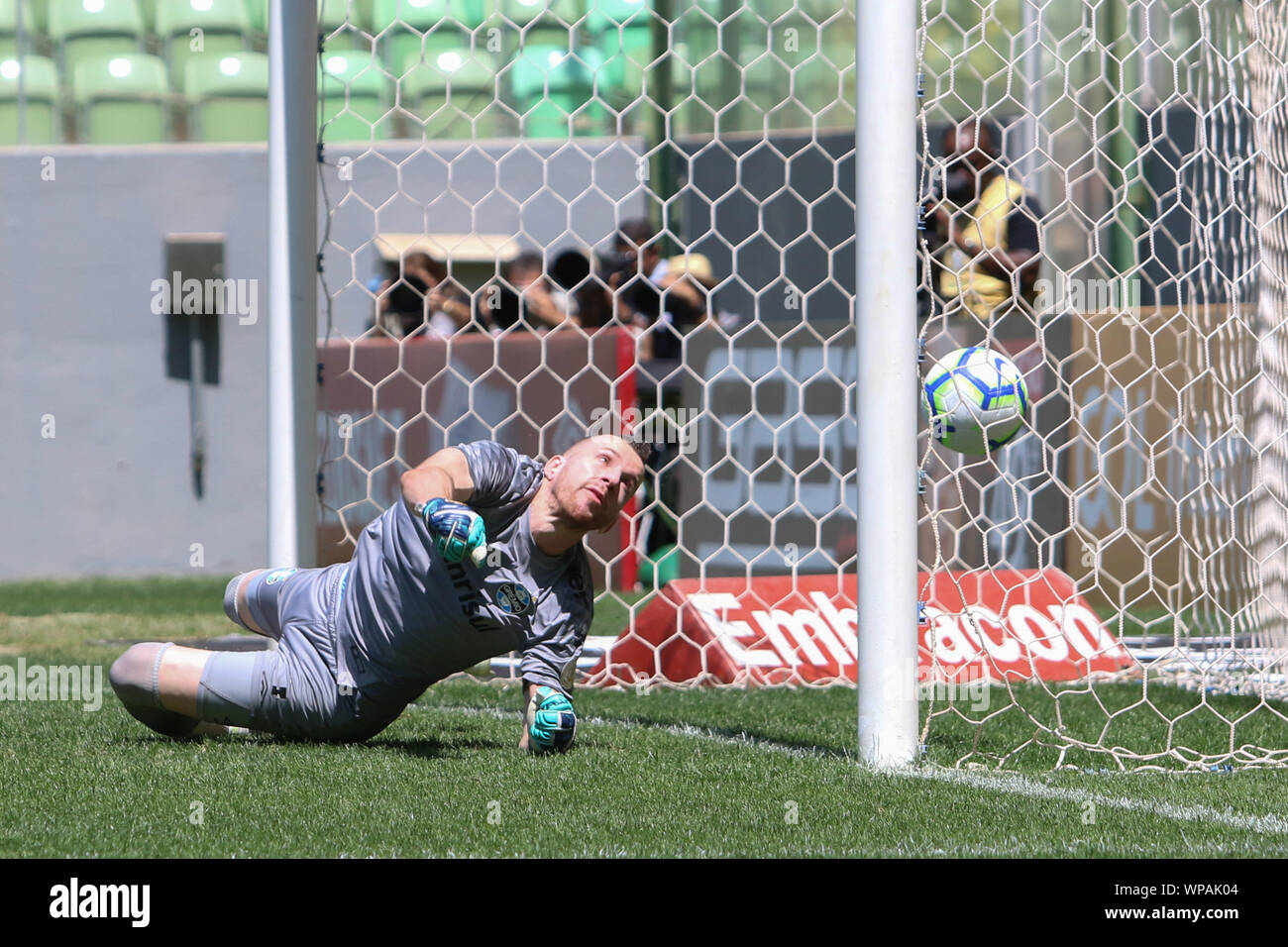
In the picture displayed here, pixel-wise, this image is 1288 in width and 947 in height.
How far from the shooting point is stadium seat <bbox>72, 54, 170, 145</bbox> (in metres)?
9.90

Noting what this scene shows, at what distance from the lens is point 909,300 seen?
10.0ft

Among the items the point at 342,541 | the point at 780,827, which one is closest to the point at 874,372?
the point at 780,827

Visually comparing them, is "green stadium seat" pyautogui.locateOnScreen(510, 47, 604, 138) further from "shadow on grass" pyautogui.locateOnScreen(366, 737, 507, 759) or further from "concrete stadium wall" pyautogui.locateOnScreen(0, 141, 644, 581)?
"shadow on grass" pyautogui.locateOnScreen(366, 737, 507, 759)

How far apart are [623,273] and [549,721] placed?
502cm

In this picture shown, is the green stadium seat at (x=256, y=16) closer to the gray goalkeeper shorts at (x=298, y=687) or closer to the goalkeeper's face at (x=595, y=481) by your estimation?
the gray goalkeeper shorts at (x=298, y=687)

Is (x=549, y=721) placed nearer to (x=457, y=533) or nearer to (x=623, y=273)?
(x=457, y=533)

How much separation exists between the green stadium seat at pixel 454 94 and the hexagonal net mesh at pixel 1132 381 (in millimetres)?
3149

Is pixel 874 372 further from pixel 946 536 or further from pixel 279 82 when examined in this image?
pixel 946 536

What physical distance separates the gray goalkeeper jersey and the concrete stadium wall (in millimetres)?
6053

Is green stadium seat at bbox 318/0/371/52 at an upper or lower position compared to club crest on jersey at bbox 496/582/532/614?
upper

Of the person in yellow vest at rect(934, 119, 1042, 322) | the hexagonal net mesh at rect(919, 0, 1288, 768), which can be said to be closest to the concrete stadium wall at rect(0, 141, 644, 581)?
the hexagonal net mesh at rect(919, 0, 1288, 768)

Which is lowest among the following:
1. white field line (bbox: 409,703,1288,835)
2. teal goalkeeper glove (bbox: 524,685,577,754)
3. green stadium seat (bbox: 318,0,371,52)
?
white field line (bbox: 409,703,1288,835)

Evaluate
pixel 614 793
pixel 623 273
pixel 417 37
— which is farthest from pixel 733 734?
pixel 417 37

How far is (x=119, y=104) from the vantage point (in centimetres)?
998
